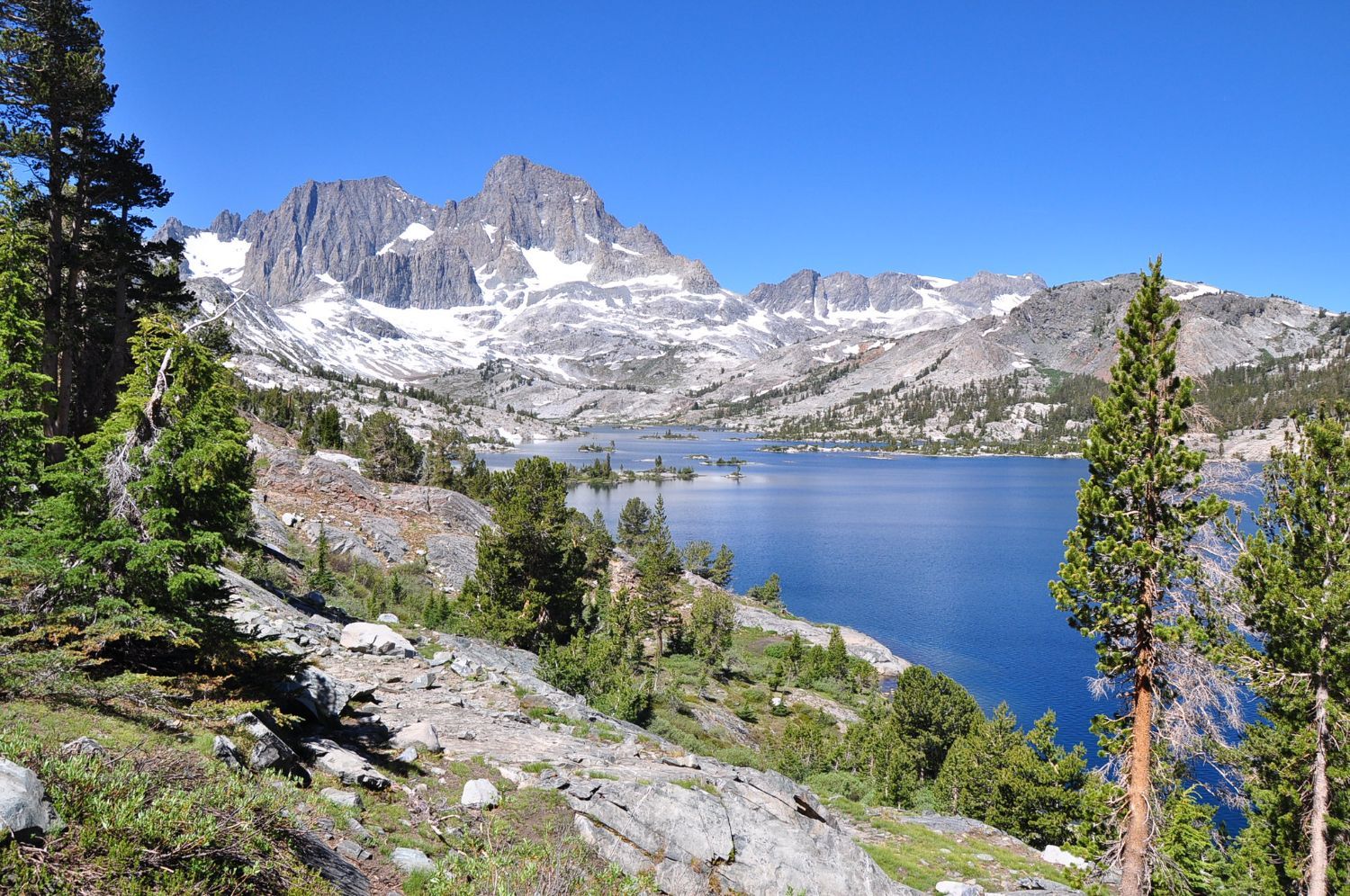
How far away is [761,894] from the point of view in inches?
507

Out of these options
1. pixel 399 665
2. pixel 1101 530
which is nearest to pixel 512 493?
pixel 399 665

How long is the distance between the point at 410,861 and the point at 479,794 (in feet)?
10.1

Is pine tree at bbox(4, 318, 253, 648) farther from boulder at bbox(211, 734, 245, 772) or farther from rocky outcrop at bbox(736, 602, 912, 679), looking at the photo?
rocky outcrop at bbox(736, 602, 912, 679)

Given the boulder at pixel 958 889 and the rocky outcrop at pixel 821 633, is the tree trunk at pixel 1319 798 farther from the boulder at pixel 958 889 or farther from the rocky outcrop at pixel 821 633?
→ the rocky outcrop at pixel 821 633

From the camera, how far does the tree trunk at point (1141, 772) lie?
14.7m

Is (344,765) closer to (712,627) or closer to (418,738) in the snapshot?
(418,738)

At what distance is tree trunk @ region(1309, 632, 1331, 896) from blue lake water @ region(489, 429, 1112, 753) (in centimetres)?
3226

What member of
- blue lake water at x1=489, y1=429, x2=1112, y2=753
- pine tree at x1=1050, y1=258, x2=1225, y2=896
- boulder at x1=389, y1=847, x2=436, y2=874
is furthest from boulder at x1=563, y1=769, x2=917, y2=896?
blue lake water at x1=489, y1=429, x2=1112, y2=753

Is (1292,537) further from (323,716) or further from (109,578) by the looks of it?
(109,578)

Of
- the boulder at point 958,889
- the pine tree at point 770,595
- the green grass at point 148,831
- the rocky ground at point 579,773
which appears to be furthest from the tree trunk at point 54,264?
the pine tree at point 770,595

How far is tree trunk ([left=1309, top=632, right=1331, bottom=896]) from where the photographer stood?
55.4 ft

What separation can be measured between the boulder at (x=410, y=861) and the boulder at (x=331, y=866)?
2.75 ft

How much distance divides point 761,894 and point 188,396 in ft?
46.7

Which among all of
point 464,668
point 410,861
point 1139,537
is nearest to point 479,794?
point 410,861
